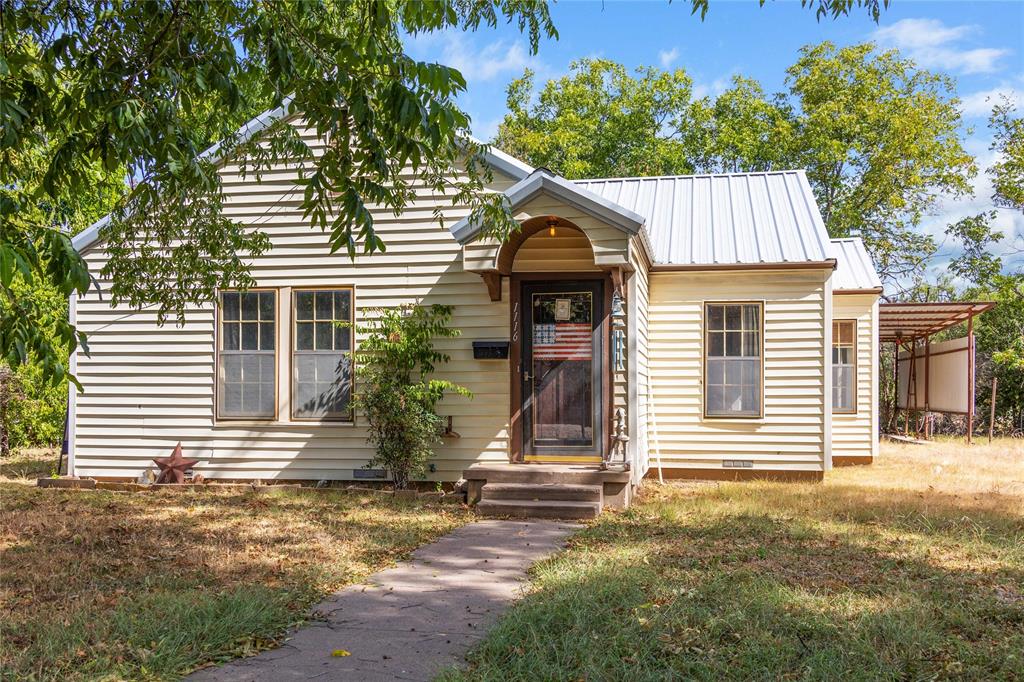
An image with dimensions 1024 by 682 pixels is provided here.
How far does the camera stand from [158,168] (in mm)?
5809

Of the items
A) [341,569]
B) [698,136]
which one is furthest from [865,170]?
[341,569]

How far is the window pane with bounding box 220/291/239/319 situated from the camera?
10.3m

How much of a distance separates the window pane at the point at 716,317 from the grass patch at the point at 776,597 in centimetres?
302

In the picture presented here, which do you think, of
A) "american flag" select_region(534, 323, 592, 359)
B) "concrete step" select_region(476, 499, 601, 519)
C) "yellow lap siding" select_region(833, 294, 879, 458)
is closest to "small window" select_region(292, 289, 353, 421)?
"american flag" select_region(534, 323, 592, 359)

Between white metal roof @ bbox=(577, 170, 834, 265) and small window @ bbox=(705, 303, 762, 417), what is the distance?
0.75m

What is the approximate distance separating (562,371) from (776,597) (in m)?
4.75

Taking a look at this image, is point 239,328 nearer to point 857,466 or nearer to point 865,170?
point 857,466

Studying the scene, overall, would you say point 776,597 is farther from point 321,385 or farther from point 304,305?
point 304,305

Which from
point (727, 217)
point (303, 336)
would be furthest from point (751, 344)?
point (303, 336)

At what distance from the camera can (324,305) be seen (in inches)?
400

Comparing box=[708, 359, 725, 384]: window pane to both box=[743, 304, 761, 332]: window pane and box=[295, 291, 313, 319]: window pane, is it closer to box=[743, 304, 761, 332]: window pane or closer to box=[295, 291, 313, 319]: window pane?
box=[743, 304, 761, 332]: window pane

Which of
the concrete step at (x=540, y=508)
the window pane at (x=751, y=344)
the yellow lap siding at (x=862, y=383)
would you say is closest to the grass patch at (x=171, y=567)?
the concrete step at (x=540, y=508)

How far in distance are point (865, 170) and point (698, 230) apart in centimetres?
1722

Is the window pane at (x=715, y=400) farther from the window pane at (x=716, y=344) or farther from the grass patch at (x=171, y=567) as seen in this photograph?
the grass patch at (x=171, y=567)
